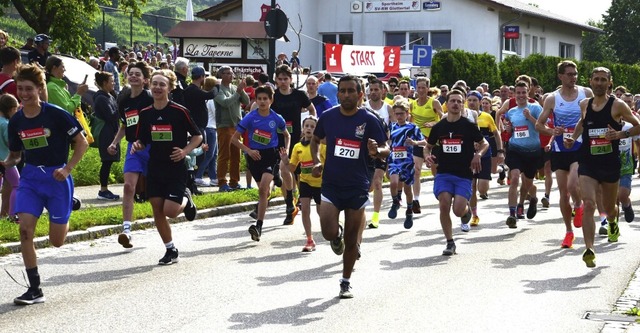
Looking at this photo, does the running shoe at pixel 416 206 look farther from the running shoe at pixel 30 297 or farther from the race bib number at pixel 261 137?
the running shoe at pixel 30 297

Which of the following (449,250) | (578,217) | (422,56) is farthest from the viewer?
(422,56)

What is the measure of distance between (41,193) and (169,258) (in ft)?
7.54

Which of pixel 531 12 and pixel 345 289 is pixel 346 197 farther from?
pixel 531 12

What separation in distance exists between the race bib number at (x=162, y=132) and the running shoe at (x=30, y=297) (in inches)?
103

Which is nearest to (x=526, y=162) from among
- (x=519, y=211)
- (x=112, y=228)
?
(x=519, y=211)

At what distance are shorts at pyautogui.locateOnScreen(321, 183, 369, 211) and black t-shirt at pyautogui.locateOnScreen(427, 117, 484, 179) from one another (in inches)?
123

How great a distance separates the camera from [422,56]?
34312mm

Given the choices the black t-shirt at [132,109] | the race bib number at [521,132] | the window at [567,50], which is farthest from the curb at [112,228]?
the window at [567,50]

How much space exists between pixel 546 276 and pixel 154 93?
4.16 m

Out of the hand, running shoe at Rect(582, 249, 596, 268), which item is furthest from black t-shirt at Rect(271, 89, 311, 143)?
running shoe at Rect(582, 249, 596, 268)

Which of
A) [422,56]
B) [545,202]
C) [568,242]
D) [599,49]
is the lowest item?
[545,202]

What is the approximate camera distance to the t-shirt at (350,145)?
379 inches

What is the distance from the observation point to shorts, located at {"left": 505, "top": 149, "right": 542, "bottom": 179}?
15.7 meters

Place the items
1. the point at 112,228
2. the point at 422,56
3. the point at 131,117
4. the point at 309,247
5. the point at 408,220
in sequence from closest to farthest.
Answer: the point at 309,247 → the point at 131,117 → the point at 112,228 → the point at 408,220 → the point at 422,56
